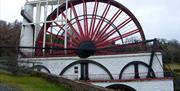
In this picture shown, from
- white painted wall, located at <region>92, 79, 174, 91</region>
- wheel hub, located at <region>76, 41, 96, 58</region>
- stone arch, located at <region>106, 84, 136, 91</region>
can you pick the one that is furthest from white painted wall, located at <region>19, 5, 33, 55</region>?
white painted wall, located at <region>92, 79, 174, 91</region>

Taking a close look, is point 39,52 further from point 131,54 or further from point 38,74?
point 38,74

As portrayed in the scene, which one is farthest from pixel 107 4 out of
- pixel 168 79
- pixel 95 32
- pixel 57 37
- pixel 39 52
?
pixel 168 79

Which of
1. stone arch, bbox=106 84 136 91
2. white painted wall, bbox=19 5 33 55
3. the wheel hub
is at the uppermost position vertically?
white painted wall, bbox=19 5 33 55

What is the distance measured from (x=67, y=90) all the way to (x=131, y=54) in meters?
17.6

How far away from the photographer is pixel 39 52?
45.0 meters

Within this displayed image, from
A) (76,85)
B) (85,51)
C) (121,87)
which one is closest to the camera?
(76,85)

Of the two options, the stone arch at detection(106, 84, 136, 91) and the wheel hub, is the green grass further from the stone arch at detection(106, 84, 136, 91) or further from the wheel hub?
the wheel hub

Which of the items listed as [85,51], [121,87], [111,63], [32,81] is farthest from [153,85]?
[32,81]

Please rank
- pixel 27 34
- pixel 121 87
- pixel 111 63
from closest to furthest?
1. pixel 121 87
2. pixel 111 63
3. pixel 27 34

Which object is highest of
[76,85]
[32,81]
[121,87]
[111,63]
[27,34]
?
[27,34]

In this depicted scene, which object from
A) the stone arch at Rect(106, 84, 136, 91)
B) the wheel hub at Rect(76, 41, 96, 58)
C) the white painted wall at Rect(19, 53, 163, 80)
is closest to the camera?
the stone arch at Rect(106, 84, 136, 91)

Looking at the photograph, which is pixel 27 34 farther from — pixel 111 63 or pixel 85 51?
pixel 111 63

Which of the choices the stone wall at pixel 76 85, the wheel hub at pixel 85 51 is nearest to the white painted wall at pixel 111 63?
the wheel hub at pixel 85 51

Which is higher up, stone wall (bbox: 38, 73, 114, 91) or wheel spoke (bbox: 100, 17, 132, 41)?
wheel spoke (bbox: 100, 17, 132, 41)
